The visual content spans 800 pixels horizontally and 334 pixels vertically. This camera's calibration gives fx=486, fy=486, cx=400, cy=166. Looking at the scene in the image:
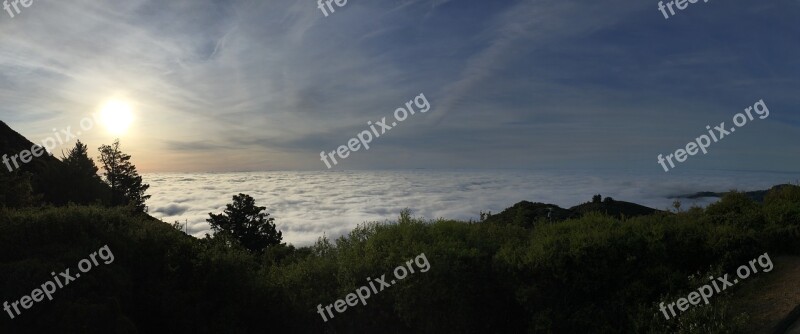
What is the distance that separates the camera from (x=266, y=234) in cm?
3956

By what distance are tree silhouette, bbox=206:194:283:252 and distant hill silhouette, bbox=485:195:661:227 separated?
81.1 ft

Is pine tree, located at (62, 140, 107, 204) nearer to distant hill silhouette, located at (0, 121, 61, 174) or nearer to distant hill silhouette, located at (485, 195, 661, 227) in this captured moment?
distant hill silhouette, located at (0, 121, 61, 174)

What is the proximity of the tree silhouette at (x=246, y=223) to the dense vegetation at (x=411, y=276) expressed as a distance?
3020cm

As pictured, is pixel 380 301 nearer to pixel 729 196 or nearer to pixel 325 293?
pixel 325 293

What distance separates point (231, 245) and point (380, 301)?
3.08 m

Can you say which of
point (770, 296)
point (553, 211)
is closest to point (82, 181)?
point (553, 211)

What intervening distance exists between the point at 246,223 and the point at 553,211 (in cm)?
2797

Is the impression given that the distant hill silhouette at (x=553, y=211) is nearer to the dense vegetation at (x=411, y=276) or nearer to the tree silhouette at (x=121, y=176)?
the dense vegetation at (x=411, y=276)

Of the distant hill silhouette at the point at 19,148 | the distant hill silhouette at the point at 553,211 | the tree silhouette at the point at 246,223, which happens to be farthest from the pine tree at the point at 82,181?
the distant hill silhouette at the point at 553,211

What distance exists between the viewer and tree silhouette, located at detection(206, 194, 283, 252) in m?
38.4

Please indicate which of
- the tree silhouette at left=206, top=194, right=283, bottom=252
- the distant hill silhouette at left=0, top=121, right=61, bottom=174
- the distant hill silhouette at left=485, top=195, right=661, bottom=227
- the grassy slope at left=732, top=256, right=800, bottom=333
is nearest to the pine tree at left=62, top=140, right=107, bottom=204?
the distant hill silhouette at left=0, top=121, right=61, bottom=174

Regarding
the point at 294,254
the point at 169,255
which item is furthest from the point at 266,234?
the point at 169,255

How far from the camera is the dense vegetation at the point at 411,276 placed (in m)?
7.66

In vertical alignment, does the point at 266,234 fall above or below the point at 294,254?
above
